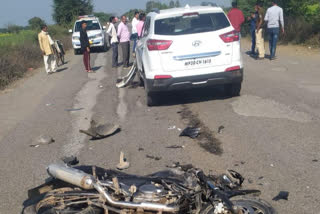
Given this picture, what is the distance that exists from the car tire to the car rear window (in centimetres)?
137

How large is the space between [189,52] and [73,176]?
4.87 metres

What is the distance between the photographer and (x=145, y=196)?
342 cm

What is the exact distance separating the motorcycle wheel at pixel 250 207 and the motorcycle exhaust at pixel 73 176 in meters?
1.03

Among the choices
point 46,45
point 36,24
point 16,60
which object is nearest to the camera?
point 46,45

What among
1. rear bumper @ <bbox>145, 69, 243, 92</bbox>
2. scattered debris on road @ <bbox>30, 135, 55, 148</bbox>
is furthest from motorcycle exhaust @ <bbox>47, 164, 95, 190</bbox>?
rear bumper @ <bbox>145, 69, 243, 92</bbox>

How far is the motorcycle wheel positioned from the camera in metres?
3.46

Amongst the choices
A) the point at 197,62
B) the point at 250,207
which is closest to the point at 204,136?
the point at 197,62

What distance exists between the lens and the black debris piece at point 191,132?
657 centimetres

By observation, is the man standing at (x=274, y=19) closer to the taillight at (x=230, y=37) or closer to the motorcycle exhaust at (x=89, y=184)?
the taillight at (x=230, y=37)

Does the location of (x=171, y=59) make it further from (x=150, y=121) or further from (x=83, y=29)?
(x=83, y=29)

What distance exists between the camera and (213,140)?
20.7 feet

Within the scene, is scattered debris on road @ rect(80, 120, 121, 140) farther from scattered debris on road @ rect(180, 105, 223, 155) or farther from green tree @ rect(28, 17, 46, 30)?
green tree @ rect(28, 17, 46, 30)

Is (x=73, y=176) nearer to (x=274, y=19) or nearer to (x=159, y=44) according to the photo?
(x=159, y=44)

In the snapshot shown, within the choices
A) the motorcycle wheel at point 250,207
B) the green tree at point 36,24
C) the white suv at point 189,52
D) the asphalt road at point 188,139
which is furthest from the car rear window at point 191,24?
the green tree at point 36,24
